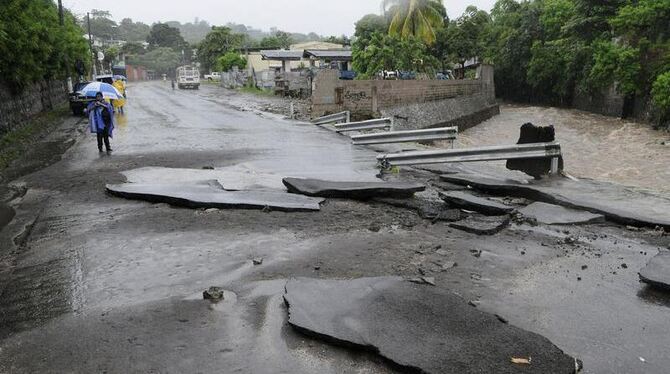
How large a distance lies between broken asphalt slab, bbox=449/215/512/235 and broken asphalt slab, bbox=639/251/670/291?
5.31ft

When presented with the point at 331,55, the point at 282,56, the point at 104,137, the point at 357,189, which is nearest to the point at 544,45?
the point at 331,55

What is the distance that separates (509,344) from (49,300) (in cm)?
357

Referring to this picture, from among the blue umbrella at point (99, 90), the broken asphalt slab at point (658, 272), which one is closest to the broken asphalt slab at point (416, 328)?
the broken asphalt slab at point (658, 272)

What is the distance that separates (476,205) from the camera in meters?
6.82

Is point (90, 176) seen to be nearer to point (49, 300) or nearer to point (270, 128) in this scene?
point (49, 300)

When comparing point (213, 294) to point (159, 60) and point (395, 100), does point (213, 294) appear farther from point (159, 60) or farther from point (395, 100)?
point (159, 60)

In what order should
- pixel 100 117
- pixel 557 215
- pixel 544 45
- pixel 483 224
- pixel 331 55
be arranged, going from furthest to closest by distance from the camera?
pixel 331 55, pixel 544 45, pixel 100 117, pixel 557 215, pixel 483 224

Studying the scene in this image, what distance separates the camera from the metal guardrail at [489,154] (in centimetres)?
885

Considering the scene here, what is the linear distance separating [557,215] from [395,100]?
1681 centimetres

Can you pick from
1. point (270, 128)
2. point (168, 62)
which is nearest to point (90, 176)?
point (270, 128)

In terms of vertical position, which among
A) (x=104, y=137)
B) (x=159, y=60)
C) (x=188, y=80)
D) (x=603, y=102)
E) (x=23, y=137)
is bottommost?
(x=603, y=102)

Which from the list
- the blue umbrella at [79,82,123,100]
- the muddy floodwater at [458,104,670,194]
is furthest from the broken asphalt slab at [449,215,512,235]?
the blue umbrella at [79,82,123,100]

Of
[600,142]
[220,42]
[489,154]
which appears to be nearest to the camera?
[489,154]

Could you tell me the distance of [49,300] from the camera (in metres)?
4.25
